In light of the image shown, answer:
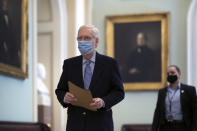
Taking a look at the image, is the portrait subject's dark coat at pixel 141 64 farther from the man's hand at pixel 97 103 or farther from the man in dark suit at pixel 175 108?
the man's hand at pixel 97 103

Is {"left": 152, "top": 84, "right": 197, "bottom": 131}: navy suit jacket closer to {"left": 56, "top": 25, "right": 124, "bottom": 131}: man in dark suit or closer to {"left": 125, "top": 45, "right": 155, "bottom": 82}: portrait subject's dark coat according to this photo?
{"left": 56, "top": 25, "right": 124, "bottom": 131}: man in dark suit

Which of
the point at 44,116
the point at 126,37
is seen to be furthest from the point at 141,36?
the point at 44,116

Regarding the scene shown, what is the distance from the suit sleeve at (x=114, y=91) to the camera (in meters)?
3.70

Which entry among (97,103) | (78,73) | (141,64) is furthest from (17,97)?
(141,64)

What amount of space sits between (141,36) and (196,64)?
160 centimetres

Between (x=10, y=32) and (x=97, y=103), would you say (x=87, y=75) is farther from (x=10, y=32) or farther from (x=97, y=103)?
(x=10, y=32)

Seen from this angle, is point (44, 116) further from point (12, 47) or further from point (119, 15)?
point (119, 15)

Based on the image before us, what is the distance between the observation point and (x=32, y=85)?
277 inches

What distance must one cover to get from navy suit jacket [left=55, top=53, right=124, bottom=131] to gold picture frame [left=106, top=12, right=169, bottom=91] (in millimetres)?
6699

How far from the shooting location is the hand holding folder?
11.5 ft

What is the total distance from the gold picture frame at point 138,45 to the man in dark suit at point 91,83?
6.71 metres

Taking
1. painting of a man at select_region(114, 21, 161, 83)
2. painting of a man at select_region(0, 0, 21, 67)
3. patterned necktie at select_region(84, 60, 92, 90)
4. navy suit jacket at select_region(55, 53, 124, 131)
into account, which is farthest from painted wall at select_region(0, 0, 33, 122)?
painting of a man at select_region(114, 21, 161, 83)

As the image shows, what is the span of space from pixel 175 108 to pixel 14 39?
2927 mm

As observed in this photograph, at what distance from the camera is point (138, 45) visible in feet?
35.2
